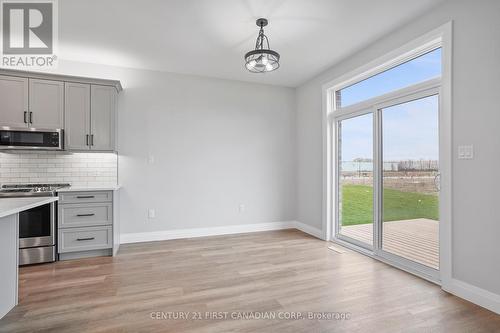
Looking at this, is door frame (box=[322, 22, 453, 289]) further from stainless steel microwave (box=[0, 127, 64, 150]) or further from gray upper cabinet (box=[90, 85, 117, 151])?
stainless steel microwave (box=[0, 127, 64, 150])

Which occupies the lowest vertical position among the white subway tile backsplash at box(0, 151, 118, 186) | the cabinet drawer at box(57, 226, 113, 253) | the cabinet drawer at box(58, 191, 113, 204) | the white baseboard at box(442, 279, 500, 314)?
the white baseboard at box(442, 279, 500, 314)

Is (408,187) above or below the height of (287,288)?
above

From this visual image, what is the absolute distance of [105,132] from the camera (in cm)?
369

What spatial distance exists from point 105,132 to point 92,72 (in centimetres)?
101

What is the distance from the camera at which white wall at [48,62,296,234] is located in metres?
4.13

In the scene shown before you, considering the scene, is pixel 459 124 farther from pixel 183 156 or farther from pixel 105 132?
pixel 105 132

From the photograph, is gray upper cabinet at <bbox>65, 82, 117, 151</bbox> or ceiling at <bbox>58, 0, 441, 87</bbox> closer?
ceiling at <bbox>58, 0, 441, 87</bbox>

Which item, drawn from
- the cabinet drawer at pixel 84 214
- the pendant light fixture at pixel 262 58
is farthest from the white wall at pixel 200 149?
the pendant light fixture at pixel 262 58

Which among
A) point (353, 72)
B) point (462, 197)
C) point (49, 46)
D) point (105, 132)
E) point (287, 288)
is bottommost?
point (287, 288)

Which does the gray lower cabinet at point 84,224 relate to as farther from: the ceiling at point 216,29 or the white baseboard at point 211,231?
the ceiling at point 216,29

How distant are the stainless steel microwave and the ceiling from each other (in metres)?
1.14

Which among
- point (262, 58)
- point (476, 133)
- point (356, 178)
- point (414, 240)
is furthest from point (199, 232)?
point (476, 133)

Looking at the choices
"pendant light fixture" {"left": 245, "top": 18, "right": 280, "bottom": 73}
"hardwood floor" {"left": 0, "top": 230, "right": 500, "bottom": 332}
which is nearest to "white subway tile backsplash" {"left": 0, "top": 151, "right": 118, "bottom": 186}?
"hardwood floor" {"left": 0, "top": 230, "right": 500, "bottom": 332}

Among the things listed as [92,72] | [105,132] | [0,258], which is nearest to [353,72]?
[105,132]
